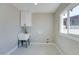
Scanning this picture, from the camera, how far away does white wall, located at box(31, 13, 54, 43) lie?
28.6 ft

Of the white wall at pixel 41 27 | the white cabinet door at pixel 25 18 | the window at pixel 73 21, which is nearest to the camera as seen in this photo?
the window at pixel 73 21

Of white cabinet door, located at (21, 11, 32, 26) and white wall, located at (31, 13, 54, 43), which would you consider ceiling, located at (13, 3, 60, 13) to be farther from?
white wall, located at (31, 13, 54, 43)

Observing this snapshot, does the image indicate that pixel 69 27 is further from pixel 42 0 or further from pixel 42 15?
pixel 42 15

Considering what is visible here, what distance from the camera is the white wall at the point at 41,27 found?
873 centimetres

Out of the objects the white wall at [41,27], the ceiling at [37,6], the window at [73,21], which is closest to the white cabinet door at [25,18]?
the ceiling at [37,6]

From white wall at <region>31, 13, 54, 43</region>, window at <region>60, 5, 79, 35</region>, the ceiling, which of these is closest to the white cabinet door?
the ceiling

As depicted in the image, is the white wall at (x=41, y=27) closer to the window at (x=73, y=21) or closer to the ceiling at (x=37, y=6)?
the ceiling at (x=37, y=6)

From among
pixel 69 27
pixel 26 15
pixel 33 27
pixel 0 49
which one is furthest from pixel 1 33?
pixel 33 27

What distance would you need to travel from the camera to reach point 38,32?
878 cm

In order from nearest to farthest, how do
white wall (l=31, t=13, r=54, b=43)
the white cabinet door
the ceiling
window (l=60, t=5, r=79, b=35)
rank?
window (l=60, t=5, r=79, b=35), the ceiling, the white cabinet door, white wall (l=31, t=13, r=54, b=43)

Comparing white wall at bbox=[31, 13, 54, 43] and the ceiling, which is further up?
the ceiling

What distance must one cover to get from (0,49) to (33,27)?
4770mm

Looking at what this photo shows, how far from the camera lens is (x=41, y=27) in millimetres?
8805
